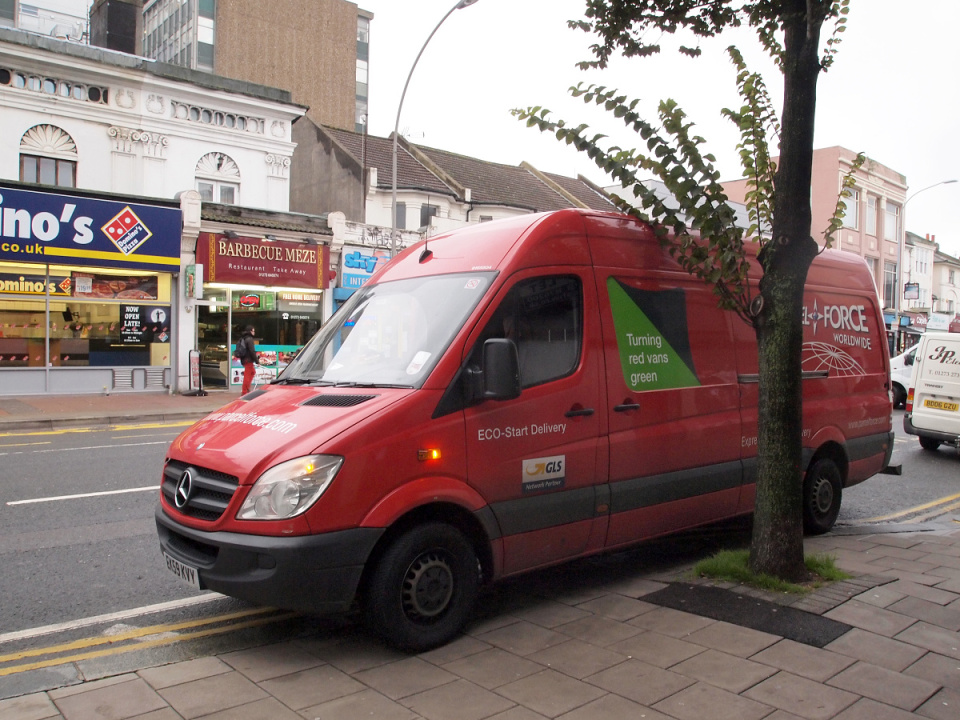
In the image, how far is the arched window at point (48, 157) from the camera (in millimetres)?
20750

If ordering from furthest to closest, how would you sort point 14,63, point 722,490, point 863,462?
point 14,63, point 863,462, point 722,490

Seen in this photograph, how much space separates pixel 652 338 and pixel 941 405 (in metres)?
9.48

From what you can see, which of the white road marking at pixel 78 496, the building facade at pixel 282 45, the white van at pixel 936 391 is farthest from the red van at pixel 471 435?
the building facade at pixel 282 45

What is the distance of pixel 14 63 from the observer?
20.3m

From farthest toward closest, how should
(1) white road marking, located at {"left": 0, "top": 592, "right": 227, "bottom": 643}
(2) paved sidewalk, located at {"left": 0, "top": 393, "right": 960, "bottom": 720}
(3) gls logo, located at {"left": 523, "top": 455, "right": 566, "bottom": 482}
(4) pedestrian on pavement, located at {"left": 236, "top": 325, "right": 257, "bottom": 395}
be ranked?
(4) pedestrian on pavement, located at {"left": 236, "top": 325, "right": 257, "bottom": 395} < (3) gls logo, located at {"left": 523, "top": 455, "right": 566, "bottom": 482} < (1) white road marking, located at {"left": 0, "top": 592, "right": 227, "bottom": 643} < (2) paved sidewalk, located at {"left": 0, "top": 393, "right": 960, "bottom": 720}

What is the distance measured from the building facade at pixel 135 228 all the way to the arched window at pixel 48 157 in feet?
0.11

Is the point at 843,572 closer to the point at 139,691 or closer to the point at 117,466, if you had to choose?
the point at 139,691

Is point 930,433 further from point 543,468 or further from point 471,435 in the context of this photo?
point 471,435

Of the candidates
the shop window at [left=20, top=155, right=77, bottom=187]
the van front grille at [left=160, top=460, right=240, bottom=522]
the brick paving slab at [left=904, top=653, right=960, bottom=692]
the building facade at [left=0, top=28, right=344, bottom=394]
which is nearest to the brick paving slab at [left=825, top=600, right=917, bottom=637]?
the brick paving slab at [left=904, top=653, right=960, bottom=692]

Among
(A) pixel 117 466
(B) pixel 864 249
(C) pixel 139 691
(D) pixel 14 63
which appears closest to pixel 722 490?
(C) pixel 139 691

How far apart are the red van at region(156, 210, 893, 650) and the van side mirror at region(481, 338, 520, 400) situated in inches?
0.4

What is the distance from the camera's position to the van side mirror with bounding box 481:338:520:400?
4.43 m

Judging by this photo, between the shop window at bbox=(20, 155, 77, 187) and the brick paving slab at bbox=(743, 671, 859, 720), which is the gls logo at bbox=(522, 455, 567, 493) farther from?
the shop window at bbox=(20, 155, 77, 187)

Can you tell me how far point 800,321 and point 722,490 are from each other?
1.50m
